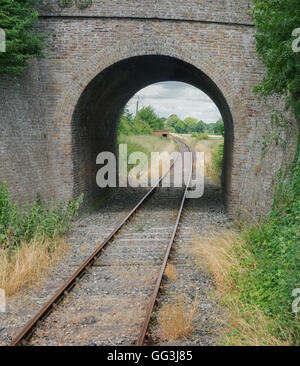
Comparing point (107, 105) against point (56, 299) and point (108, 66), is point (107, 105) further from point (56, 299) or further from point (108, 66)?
point (56, 299)

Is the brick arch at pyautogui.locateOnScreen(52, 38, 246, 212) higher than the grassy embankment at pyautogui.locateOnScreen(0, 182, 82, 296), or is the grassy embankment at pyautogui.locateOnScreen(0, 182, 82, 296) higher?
the brick arch at pyautogui.locateOnScreen(52, 38, 246, 212)

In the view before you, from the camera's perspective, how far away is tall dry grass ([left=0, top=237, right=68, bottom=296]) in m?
5.92

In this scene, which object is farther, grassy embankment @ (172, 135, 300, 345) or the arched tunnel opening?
the arched tunnel opening

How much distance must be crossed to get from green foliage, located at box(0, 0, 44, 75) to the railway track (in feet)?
15.2

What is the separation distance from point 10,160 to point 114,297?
4.57 meters

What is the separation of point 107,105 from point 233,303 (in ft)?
31.3

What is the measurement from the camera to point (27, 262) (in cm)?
637

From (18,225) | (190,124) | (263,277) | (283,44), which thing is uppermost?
(190,124)

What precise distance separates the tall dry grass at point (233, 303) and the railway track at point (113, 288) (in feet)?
2.93

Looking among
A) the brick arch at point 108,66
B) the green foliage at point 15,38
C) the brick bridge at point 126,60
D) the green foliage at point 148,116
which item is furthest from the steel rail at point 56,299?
the green foliage at point 148,116

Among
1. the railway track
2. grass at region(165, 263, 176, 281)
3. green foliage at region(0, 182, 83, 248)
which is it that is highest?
green foliage at region(0, 182, 83, 248)

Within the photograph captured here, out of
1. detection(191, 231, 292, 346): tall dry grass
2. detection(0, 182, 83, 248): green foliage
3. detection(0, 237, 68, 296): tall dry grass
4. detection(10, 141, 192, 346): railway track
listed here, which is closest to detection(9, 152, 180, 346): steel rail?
detection(10, 141, 192, 346): railway track

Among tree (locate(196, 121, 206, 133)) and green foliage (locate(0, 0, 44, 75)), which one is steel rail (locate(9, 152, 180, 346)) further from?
tree (locate(196, 121, 206, 133))

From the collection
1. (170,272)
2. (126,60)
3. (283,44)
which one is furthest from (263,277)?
(126,60)
